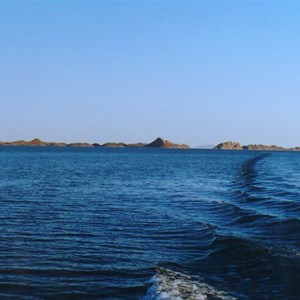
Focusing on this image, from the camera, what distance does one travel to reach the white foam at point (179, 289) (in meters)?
11.2

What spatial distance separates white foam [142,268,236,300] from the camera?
1120 centimetres

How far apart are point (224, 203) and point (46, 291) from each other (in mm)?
19678

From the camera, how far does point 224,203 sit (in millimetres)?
29859

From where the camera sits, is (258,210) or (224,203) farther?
(224,203)

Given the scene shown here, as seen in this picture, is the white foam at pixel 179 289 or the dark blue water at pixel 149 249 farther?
the dark blue water at pixel 149 249

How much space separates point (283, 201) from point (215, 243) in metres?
12.5

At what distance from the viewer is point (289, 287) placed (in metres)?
12.2

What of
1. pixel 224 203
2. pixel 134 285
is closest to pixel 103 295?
pixel 134 285

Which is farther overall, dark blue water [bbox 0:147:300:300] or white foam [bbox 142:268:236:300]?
dark blue water [bbox 0:147:300:300]

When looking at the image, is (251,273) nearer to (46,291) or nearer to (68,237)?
(46,291)

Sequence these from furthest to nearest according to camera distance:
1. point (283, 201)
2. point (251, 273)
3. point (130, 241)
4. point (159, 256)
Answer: point (283, 201), point (130, 241), point (159, 256), point (251, 273)

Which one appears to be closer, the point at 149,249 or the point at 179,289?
the point at 179,289

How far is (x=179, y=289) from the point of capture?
11.8 m

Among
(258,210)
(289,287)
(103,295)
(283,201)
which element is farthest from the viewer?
(283,201)
